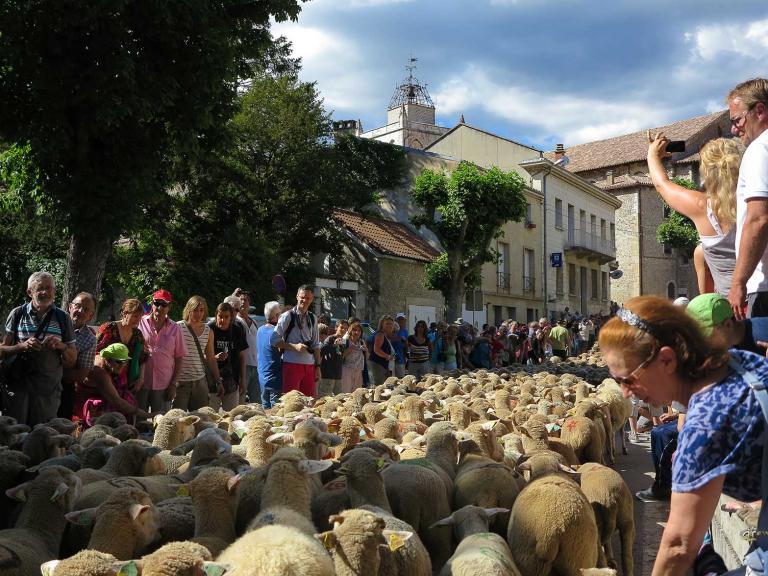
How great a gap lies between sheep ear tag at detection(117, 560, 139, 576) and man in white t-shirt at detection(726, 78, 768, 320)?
2.63 metres

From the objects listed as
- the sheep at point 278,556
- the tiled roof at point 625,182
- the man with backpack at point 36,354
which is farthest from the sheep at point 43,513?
the tiled roof at point 625,182

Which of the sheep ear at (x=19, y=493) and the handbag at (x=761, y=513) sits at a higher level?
the handbag at (x=761, y=513)

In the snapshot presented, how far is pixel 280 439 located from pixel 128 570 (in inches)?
95.3

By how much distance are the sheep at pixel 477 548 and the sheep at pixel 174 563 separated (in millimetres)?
1082

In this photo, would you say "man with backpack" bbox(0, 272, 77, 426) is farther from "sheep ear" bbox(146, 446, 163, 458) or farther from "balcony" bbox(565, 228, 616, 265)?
"balcony" bbox(565, 228, 616, 265)

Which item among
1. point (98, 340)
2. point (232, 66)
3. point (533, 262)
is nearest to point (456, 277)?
point (533, 262)

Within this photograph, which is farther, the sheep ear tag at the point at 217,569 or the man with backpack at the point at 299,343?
the man with backpack at the point at 299,343

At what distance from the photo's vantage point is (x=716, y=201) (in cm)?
397

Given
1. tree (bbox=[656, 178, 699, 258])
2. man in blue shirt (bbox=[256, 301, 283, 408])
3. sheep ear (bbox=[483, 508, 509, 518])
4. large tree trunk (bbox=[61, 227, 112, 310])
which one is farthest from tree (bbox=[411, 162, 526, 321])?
tree (bbox=[656, 178, 699, 258])

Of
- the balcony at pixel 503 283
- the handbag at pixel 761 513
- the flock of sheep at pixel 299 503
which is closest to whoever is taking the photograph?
the handbag at pixel 761 513

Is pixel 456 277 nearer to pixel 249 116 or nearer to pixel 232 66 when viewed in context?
pixel 249 116

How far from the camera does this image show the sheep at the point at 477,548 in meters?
3.28

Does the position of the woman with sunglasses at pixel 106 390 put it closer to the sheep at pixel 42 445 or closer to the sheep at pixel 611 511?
the sheep at pixel 42 445

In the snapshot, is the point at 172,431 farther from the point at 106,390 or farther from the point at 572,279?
the point at 572,279
